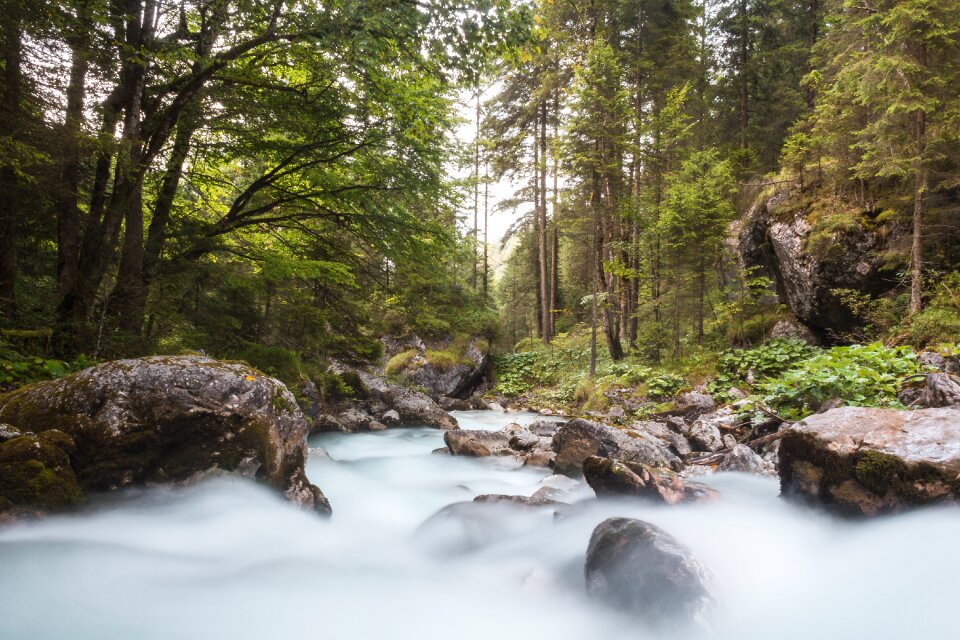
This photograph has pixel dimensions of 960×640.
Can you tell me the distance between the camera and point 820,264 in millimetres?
10992

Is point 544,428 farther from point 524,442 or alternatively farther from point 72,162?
point 72,162

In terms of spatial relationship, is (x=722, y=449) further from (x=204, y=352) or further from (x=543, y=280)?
(x=543, y=280)

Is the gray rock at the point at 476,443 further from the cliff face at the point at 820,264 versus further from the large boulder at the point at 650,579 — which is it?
the cliff face at the point at 820,264

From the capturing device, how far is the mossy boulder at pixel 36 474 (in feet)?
9.97

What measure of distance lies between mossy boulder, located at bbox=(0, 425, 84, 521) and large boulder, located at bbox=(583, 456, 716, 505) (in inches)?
195

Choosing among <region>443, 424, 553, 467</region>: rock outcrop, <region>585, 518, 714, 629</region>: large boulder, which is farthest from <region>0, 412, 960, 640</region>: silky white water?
<region>443, 424, 553, 467</region>: rock outcrop

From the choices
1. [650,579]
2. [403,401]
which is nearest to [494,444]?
[403,401]

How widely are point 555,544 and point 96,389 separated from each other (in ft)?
14.6

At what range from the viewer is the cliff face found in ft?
34.3

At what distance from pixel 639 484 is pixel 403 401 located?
29.4ft

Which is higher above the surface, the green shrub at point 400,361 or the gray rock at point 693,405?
the green shrub at point 400,361

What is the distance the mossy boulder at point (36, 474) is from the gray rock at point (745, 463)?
24.5 feet

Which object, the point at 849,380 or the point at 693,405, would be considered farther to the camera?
the point at 693,405

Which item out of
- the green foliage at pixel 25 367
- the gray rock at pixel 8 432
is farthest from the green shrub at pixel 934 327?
the green foliage at pixel 25 367
